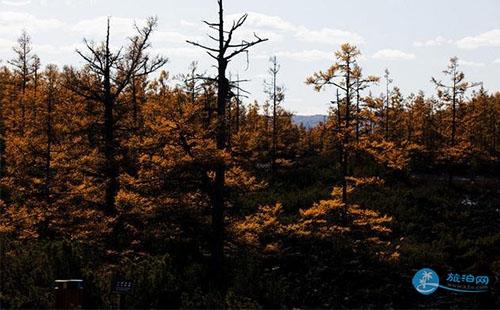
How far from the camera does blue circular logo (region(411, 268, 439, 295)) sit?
18.4m

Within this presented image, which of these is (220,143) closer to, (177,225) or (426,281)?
(177,225)

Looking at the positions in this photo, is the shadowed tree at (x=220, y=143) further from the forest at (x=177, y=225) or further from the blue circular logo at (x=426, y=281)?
the blue circular logo at (x=426, y=281)

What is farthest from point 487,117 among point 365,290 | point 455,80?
point 365,290

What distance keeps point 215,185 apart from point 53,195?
31.8 feet

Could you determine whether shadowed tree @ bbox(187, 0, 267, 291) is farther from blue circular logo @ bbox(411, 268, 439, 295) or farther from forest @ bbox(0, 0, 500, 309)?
blue circular logo @ bbox(411, 268, 439, 295)

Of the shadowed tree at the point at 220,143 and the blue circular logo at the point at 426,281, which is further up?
the shadowed tree at the point at 220,143

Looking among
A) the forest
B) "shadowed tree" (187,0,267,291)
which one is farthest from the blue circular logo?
A: "shadowed tree" (187,0,267,291)

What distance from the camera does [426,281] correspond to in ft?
64.5

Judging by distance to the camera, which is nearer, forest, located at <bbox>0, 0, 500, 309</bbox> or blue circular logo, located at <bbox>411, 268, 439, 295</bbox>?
forest, located at <bbox>0, 0, 500, 309</bbox>

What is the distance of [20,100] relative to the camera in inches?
1350

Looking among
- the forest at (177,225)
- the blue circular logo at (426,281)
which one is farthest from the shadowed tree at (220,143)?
the blue circular logo at (426,281)

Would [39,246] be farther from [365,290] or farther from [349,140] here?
[349,140]

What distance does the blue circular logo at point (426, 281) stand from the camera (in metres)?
18.4

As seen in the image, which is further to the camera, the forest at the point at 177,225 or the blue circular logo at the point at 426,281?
the blue circular logo at the point at 426,281
